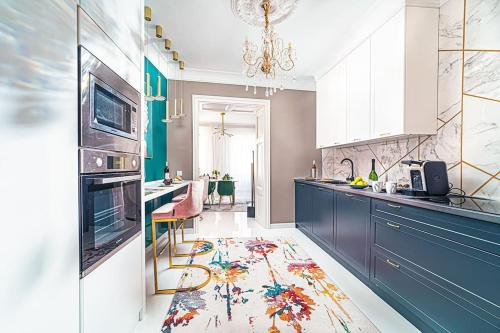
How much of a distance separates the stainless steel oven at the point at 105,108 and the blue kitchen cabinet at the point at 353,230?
2119mm

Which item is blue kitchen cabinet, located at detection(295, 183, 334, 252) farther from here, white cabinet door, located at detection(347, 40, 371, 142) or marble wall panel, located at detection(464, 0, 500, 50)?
marble wall panel, located at detection(464, 0, 500, 50)

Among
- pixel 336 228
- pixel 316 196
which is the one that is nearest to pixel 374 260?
pixel 336 228

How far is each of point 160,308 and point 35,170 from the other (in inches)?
60.9

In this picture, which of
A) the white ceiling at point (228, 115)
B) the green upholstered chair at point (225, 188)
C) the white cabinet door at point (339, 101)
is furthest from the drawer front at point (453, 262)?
the green upholstered chair at point (225, 188)

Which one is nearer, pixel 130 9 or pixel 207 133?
pixel 130 9

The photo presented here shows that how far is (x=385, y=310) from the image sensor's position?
67.0 inches

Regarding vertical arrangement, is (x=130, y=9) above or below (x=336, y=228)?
above

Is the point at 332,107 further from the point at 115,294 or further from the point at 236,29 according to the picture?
the point at 115,294

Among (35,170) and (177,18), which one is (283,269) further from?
(177,18)

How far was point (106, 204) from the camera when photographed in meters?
1.11

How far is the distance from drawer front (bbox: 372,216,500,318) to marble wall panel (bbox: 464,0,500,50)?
155 centimetres

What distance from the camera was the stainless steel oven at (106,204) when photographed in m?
0.94

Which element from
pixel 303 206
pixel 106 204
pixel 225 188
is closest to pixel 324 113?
pixel 303 206

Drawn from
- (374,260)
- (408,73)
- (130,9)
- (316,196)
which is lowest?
(374,260)
